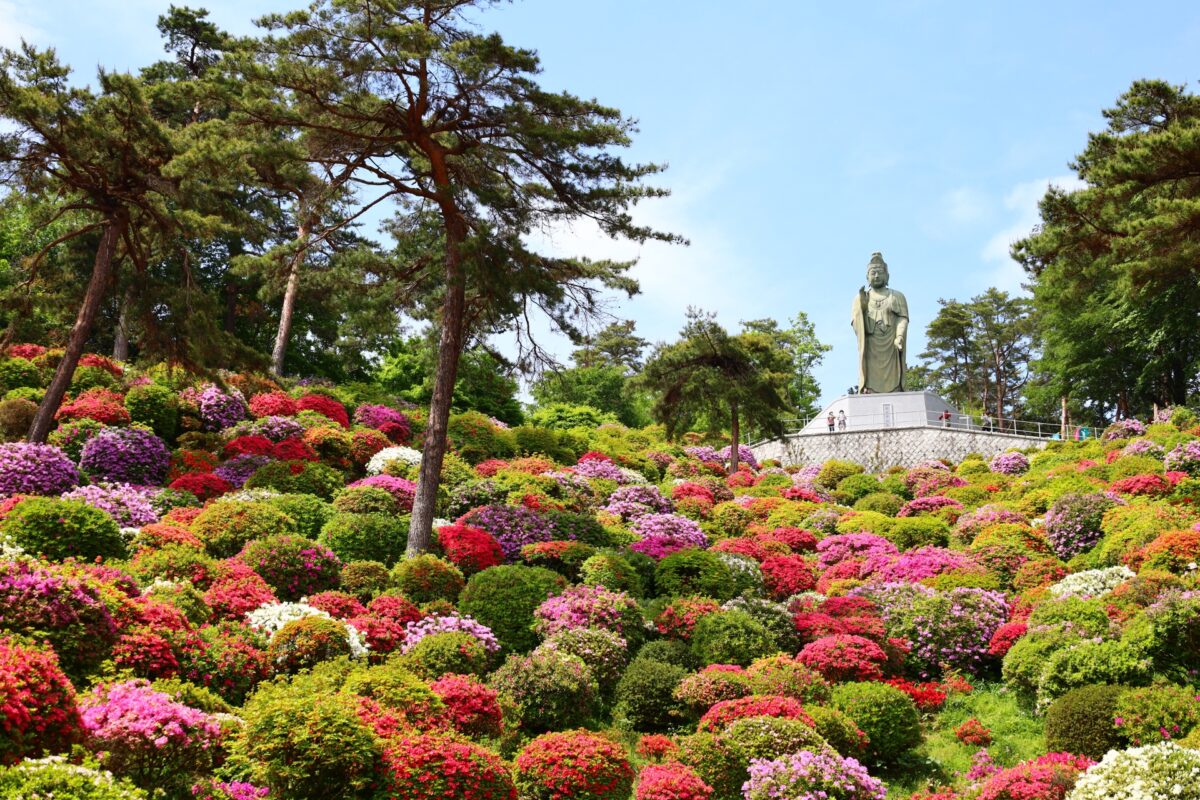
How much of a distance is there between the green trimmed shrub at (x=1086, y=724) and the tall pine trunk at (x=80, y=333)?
16992 millimetres

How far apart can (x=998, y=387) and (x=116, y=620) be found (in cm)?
6191

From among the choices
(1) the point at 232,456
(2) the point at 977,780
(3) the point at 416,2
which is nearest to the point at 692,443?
(1) the point at 232,456

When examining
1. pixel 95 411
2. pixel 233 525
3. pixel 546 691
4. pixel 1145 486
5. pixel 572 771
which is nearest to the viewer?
pixel 572 771

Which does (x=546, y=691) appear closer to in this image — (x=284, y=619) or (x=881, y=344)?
(x=284, y=619)

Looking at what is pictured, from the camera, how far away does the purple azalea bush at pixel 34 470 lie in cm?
1583

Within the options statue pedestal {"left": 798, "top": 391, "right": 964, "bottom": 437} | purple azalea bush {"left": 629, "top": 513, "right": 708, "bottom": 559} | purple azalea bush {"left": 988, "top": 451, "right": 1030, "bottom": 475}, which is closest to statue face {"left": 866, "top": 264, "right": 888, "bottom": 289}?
statue pedestal {"left": 798, "top": 391, "right": 964, "bottom": 437}

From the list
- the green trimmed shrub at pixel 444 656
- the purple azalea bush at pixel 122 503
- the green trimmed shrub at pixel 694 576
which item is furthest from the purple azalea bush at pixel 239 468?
the green trimmed shrub at pixel 444 656

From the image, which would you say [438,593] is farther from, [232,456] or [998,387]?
[998,387]

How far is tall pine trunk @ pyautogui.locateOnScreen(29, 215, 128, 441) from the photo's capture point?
17.9m

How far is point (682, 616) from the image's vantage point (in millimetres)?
13906

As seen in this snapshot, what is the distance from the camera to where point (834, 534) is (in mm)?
22203

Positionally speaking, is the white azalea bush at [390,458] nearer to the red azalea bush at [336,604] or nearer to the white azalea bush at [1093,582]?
the red azalea bush at [336,604]

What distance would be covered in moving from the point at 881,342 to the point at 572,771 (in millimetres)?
33498

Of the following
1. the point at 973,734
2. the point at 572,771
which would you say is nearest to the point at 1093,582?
the point at 973,734
